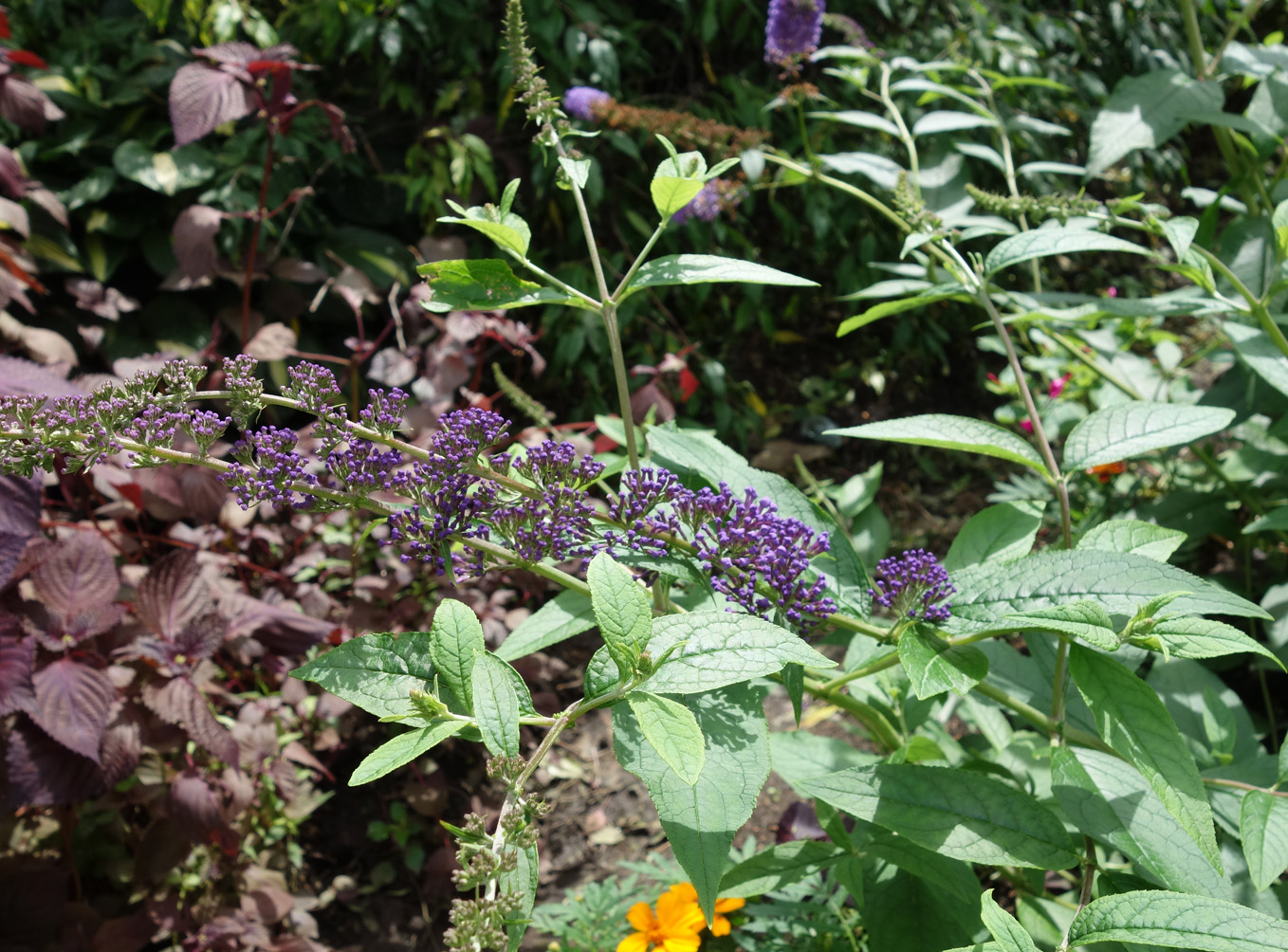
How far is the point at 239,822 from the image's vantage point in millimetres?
1917

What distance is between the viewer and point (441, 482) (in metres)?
0.78

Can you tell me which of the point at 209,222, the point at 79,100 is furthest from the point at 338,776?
the point at 79,100

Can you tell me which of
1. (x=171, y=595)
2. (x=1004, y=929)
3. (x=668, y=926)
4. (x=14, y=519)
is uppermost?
(x=1004, y=929)

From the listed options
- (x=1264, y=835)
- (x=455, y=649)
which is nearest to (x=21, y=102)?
(x=455, y=649)

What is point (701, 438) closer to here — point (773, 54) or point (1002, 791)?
point (1002, 791)

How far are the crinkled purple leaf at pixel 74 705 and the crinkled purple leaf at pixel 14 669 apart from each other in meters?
0.03

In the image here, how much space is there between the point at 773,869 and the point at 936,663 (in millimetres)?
560

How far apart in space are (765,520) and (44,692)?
4.36 feet

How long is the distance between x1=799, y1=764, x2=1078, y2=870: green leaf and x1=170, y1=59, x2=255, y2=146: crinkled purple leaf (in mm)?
2268

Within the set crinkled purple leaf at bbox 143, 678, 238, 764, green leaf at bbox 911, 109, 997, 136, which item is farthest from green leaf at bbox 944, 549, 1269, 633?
crinkled purple leaf at bbox 143, 678, 238, 764

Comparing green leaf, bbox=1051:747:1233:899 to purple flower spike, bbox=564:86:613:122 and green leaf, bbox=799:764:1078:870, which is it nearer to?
green leaf, bbox=799:764:1078:870

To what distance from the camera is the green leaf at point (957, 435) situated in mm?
962

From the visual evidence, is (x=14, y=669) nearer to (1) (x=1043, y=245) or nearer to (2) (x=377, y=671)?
(2) (x=377, y=671)

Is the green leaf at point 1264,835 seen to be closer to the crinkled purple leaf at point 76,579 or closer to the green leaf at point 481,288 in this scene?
the green leaf at point 481,288
